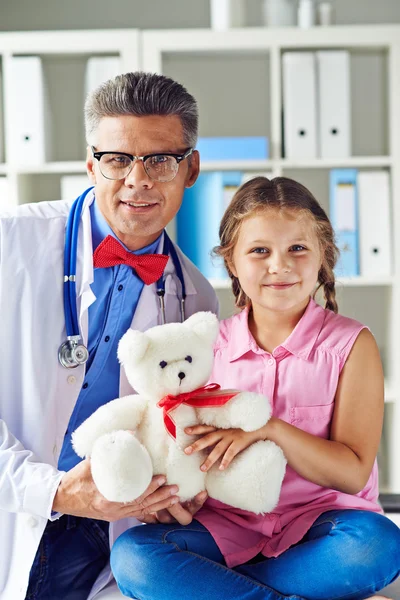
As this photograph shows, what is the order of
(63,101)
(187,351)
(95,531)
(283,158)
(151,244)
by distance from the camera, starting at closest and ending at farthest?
(187,351) → (95,531) → (151,244) → (283,158) → (63,101)

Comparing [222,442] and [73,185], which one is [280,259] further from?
[73,185]

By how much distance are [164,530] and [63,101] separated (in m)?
2.22

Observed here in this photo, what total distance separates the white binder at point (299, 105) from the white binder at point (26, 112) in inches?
36.1

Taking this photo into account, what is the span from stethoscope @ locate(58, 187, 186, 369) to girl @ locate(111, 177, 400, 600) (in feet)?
0.51

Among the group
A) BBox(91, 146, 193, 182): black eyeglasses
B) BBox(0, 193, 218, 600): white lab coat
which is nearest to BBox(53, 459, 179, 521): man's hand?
BBox(0, 193, 218, 600): white lab coat

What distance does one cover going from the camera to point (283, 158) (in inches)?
112

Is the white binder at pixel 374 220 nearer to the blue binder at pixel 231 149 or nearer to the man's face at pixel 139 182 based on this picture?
the blue binder at pixel 231 149

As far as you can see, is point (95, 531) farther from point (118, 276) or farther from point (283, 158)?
point (283, 158)

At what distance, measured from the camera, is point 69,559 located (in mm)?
1513

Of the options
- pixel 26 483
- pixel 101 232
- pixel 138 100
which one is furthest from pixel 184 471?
pixel 138 100

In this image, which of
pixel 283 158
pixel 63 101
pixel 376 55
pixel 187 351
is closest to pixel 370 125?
pixel 376 55

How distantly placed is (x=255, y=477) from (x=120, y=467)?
0.75 ft

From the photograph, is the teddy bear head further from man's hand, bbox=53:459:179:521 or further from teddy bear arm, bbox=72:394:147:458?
man's hand, bbox=53:459:179:521

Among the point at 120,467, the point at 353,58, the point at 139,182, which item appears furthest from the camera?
the point at 353,58
